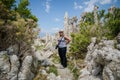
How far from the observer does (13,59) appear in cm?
1035

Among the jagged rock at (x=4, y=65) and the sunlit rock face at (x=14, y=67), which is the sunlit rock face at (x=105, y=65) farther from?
the jagged rock at (x=4, y=65)

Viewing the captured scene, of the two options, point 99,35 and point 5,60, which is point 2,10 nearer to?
point 5,60

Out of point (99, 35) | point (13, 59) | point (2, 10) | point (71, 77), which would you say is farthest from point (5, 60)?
point (99, 35)

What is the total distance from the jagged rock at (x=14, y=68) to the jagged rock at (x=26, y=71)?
304mm

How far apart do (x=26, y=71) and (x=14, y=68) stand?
775 millimetres

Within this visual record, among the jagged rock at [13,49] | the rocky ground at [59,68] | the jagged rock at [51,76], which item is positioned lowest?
the jagged rock at [51,76]

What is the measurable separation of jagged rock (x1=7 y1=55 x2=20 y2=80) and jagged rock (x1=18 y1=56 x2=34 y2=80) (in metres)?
0.30

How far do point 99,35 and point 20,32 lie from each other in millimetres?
10609

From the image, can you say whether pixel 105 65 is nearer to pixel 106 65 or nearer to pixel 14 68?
pixel 106 65

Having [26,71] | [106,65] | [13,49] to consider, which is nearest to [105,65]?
[106,65]

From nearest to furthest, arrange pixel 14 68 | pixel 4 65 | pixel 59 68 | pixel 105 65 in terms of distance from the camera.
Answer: pixel 4 65
pixel 14 68
pixel 105 65
pixel 59 68

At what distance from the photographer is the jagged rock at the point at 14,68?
32.3 ft

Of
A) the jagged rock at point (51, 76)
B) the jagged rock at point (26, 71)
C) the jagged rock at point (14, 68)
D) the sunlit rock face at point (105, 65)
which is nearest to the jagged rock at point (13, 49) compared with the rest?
the jagged rock at point (14, 68)

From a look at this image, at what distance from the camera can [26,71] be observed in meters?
10.4
